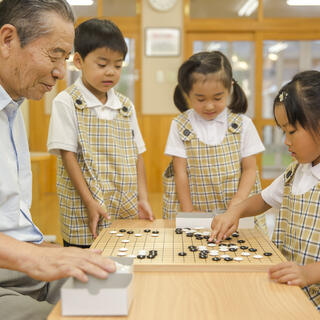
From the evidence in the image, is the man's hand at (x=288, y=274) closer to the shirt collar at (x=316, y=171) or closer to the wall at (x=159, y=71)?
the shirt collar at (x=316, y=171)

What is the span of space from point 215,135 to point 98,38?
0.70 m

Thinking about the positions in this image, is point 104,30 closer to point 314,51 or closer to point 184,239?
point 184,239

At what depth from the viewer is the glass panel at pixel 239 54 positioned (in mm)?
5641

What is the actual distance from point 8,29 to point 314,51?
5.25 metres

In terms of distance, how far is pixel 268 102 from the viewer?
5734mm

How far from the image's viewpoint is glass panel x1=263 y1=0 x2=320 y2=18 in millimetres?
5562

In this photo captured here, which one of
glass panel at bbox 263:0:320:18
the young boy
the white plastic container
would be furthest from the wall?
the white plastic container

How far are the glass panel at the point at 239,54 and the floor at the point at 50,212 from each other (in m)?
1.93

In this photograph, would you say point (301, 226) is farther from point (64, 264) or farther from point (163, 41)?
point (163, 41)

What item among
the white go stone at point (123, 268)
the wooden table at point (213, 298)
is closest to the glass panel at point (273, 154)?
the wooden table at point (213, 298)

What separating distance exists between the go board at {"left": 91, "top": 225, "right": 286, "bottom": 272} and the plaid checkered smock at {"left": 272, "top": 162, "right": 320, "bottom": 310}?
127mm

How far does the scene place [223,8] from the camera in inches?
218

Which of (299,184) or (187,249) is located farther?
(299,184)

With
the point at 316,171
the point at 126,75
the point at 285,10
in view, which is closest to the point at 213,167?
the point at 316,171
